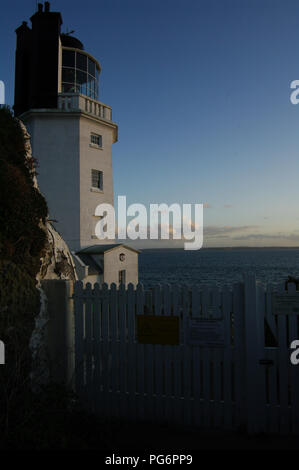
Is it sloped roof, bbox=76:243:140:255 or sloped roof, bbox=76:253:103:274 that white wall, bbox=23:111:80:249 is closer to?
sloped roof, bbox=76:243:140:255

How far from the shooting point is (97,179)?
1972 centimetres

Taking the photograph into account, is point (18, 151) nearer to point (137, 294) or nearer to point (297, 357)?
point (137, 294)

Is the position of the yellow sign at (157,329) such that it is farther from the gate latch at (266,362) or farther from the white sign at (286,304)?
the white sign at (286,304)

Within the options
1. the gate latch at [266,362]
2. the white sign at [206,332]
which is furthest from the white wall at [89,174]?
the gate latch at [266,362]

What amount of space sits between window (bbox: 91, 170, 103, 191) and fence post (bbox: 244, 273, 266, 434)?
16.1 meters

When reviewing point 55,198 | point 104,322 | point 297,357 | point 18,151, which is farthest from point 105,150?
point 297,357

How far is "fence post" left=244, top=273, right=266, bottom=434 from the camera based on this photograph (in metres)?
4.61

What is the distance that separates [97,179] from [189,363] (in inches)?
638

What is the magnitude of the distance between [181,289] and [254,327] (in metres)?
1.20

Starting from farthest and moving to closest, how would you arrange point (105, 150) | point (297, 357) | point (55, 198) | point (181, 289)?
point (105, 150), point (55, 198), point (181, 289), point (297, 357)

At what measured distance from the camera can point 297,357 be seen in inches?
181

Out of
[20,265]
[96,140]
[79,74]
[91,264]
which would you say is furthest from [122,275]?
[20,265]

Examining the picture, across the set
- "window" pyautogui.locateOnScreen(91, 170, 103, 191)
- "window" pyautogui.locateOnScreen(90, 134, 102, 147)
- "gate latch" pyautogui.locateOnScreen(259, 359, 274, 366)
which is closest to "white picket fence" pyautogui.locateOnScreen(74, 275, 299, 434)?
"gate latch" pyautogui.locateOnScreen(259, 359, 274, 366)

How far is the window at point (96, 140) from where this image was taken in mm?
19459
